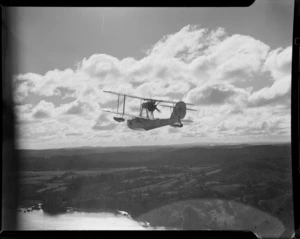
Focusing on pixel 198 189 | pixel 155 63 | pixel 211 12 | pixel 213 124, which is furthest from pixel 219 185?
pixel 211 12

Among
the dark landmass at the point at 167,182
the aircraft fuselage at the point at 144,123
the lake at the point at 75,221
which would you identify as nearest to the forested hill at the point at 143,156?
the dark landmass at the point at 167,182

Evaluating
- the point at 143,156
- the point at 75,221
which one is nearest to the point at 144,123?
the point at 143,156

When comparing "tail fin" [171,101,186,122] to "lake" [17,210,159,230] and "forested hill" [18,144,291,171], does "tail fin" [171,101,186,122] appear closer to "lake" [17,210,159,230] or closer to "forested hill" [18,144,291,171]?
"forested hill" [18,144,291,171]

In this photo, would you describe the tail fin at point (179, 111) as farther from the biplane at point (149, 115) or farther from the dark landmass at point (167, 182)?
the dark landmass at point (167, 182)

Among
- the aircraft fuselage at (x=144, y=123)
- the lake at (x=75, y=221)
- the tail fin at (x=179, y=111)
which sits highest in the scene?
the tail fin at (x=179, y=111)

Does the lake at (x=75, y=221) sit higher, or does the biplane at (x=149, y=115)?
the biplane at (x=149, y=115)

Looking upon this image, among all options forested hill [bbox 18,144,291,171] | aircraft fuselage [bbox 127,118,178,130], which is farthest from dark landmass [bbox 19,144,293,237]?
aircraft fuselage [bbox 127,118,178,130]
